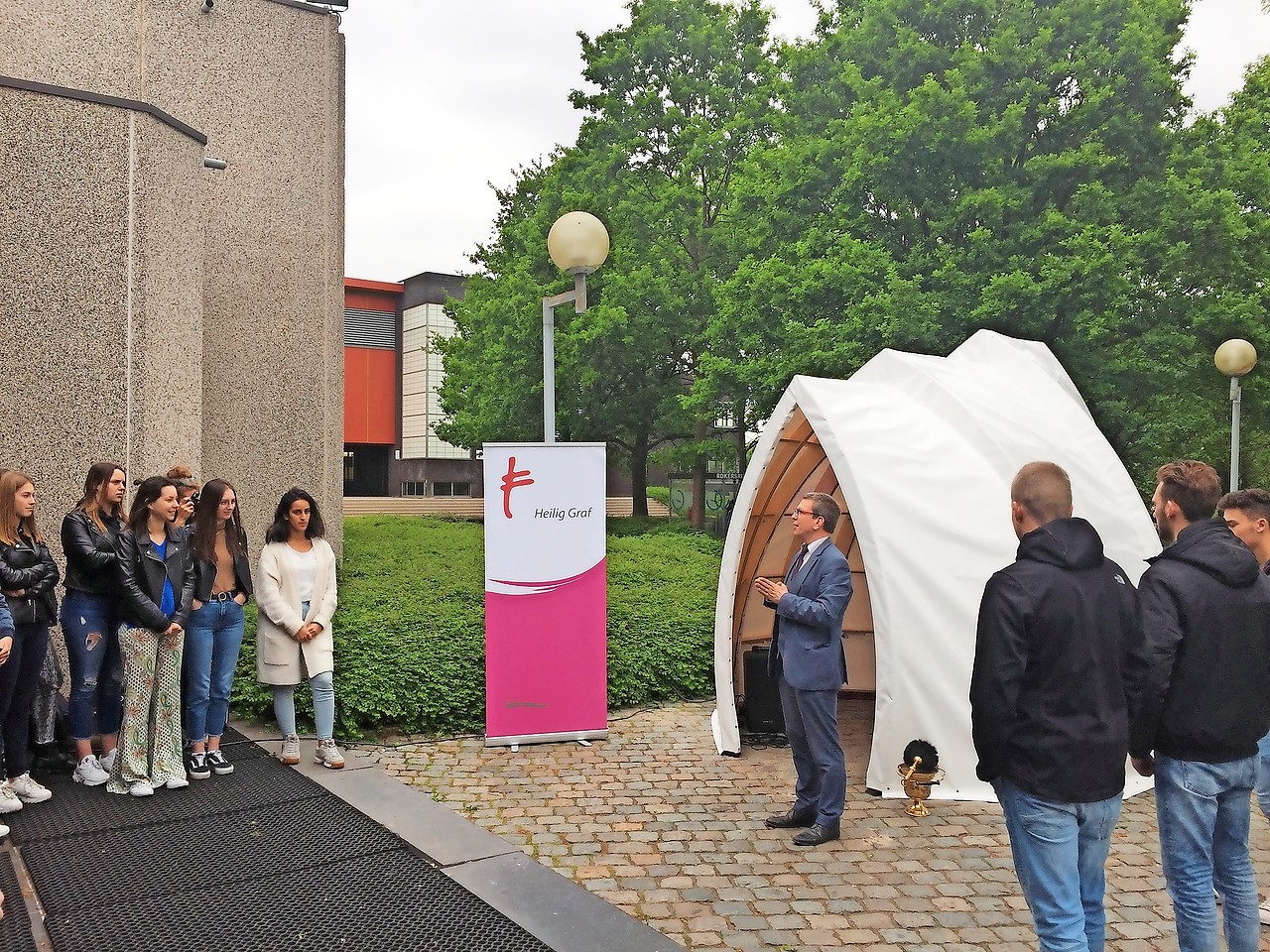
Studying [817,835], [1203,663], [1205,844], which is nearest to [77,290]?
[817,835]

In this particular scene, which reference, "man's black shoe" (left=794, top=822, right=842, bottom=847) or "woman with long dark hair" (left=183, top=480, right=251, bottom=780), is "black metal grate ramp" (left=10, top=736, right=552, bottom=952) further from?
"man's black shoe" (left=794, top=822, right=842, bottom=847)

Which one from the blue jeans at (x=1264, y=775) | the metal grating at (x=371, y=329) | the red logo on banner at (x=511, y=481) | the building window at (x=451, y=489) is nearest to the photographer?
the blue jeans at (x=1264, y=775)

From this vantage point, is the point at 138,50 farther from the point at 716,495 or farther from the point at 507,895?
the point at 716,495

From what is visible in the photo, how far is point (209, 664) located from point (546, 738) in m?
2.46

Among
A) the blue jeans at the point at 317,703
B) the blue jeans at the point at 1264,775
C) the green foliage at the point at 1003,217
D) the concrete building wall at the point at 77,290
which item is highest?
the green foliage at the point at 1003,217

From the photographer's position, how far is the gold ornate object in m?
5.92

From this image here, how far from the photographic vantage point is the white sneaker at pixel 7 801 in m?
5.42

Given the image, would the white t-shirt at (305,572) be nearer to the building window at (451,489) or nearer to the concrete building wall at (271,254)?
the concrete building wall at (271,254)

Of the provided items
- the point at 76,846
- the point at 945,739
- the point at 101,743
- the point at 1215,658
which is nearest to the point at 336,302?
the point at 101,743

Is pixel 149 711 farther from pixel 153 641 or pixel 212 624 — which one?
pixel 212 624

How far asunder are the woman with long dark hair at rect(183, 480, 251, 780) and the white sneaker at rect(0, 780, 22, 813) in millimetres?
1009

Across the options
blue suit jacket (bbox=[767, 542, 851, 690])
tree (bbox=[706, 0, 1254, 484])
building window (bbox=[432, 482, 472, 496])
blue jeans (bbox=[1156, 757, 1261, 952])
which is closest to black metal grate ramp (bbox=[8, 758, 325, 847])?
blue suit jacket (bbox=[767, 542, 851, 690])

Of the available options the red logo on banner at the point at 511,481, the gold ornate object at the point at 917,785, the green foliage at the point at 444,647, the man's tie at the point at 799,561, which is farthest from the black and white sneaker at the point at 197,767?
the gold ornate object at the point at 917,785

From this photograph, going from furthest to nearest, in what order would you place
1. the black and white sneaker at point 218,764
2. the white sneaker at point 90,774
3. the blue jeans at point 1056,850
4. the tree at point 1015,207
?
1. the tree at point 1015,207
2. the black and white sneaker at point 218,764
3. the white sneaker at point 90,774
4. the blue jeans at point 1056,850
